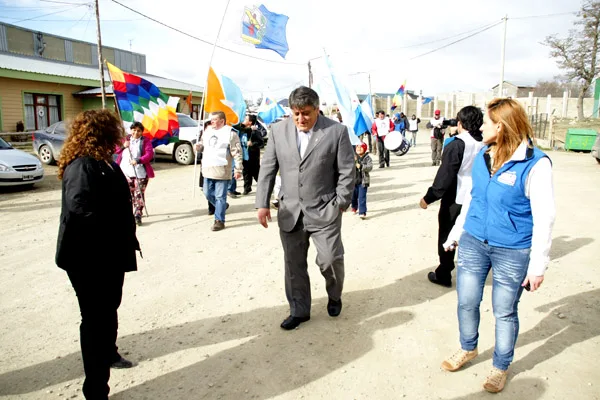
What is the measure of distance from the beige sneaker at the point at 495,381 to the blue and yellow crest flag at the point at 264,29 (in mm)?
8216

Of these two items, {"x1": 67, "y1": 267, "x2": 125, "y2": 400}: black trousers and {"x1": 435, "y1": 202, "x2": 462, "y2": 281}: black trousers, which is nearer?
{"x1": 67, "y1": 267, "x2": 125, "y2": 400}: black trousers

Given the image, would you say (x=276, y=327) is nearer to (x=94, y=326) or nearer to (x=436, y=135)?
(x=94, y=326)

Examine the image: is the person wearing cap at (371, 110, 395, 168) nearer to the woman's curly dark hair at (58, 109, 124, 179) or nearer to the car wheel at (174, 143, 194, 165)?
the car wheel at (174, 143, 194, 165)

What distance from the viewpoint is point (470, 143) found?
4.31 metres

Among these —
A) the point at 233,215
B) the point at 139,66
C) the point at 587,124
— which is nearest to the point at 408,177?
the point at 233,215

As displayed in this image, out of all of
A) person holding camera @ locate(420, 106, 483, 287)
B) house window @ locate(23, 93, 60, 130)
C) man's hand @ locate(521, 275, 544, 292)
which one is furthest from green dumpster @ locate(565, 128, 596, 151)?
house window @ locate(23, 93, 60, 130)

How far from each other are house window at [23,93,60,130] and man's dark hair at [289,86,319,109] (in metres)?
22.6

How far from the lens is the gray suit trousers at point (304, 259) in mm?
3730

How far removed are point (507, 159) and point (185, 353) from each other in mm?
2717

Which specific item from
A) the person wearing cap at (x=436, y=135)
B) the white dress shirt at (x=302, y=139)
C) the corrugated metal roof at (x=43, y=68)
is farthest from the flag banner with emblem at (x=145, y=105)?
the corrugated metal roof at (x=43, y=68)

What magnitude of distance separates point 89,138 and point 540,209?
2763 millimetres

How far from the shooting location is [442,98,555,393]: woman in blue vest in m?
2.69

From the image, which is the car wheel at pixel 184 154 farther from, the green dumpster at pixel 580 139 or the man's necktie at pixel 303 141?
the green dumpster at pixel 580 139

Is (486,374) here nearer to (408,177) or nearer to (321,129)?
(321,129)
